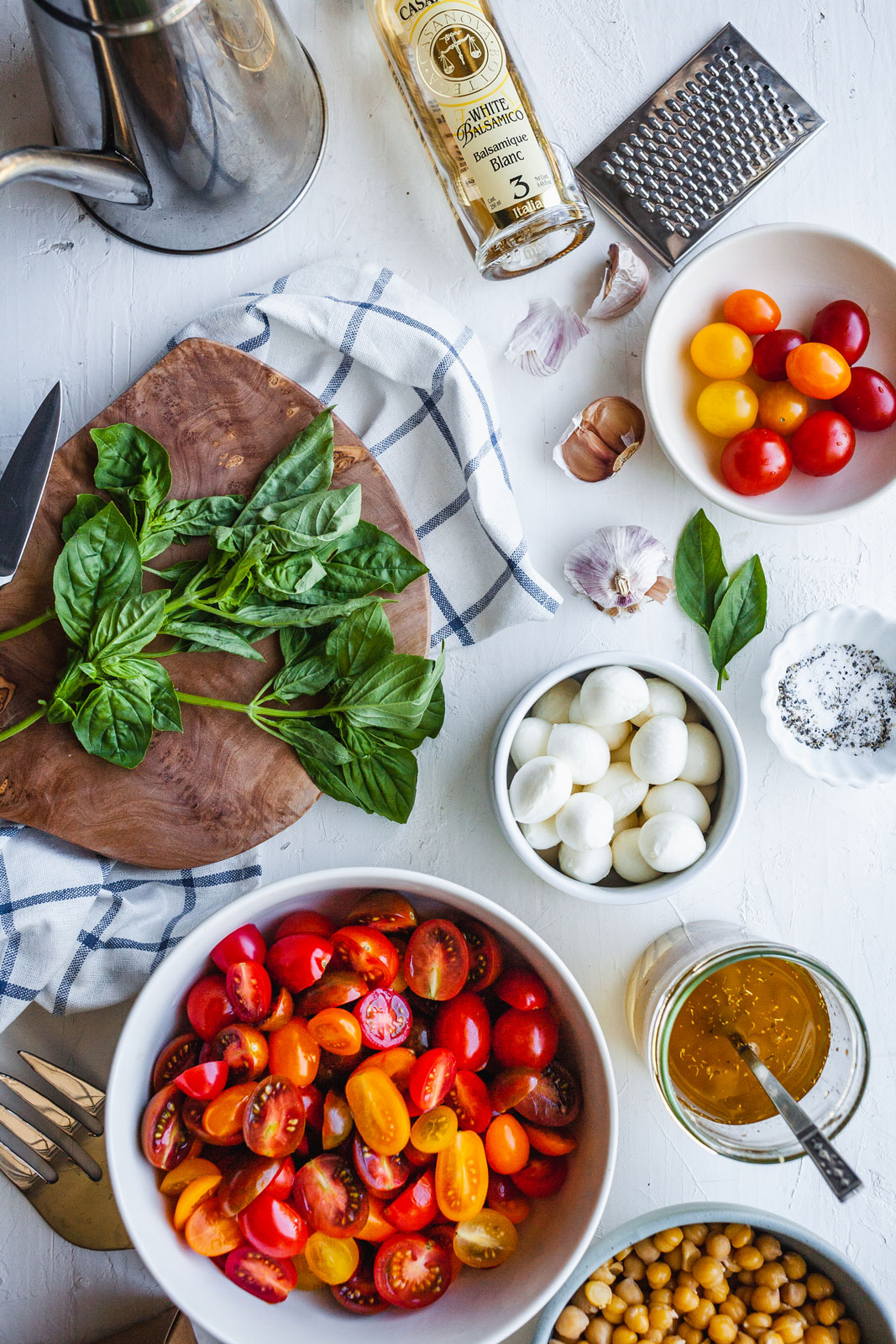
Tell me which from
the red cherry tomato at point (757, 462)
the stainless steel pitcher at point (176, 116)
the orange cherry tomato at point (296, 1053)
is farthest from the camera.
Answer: the red cherry tomato at point (757, 462)

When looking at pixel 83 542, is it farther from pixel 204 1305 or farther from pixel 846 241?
pixel 846 241

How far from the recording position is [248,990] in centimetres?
77

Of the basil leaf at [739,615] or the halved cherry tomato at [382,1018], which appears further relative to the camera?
the basil leaf at [739,615]

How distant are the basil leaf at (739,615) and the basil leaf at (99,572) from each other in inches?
20.9

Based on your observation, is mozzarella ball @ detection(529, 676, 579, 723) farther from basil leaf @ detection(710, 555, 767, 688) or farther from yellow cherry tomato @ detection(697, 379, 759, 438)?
yellow cherry tomato @ detection(697, 379, 759, 438)

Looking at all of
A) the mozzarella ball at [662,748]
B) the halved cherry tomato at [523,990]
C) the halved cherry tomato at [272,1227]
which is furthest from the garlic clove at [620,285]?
the halved cherry tomato at [272,1227]

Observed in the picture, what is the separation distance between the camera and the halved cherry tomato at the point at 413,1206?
2.50 ft

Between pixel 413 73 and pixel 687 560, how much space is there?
504 mm

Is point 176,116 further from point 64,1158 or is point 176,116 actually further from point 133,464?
point 64,1158

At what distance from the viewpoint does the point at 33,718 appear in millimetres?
777

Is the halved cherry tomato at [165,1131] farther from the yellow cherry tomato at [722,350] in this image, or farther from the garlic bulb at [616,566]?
the yellow cherry tomato at [722,350]

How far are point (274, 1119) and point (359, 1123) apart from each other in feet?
0.23

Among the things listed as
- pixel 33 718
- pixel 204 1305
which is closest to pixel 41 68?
pixel 33 718

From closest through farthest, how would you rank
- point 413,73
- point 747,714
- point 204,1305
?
point 204,1305, point 413,73, point 747,714
